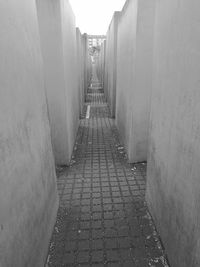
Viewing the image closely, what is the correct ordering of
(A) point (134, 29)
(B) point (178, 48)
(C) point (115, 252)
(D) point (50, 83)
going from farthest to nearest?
(D) point (50, 83)
(A) point (134, 29)
(C) point (115, 252)
(B) point (178, 48)

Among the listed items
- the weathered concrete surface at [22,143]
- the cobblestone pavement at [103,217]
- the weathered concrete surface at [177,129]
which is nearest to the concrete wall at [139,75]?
the cobblestone pavement at [103,217]

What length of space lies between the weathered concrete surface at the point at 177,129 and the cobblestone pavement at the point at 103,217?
32 centimetres

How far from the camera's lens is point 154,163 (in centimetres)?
296

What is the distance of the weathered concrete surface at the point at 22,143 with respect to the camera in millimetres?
1618

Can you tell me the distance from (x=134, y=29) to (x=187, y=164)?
10.5 feet

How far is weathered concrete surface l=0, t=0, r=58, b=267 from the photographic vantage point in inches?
63.7

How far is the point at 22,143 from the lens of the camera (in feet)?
6.42

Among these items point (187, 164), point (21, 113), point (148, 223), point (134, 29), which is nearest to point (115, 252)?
point (148, 223)

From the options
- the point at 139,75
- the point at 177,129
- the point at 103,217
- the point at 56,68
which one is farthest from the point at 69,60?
the point at 177,129

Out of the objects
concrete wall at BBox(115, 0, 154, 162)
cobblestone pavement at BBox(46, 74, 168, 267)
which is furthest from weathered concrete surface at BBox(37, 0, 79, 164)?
concrete wall at BBox(115, 0, 154, 162)

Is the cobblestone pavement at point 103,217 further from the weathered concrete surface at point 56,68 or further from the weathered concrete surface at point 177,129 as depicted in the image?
the weathered concrete surface at point 56,68

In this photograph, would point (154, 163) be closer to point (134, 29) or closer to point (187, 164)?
point (187, 164)

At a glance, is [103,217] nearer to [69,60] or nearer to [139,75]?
[139,75]

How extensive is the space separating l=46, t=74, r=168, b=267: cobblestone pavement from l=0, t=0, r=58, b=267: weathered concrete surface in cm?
40
